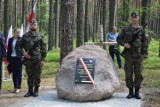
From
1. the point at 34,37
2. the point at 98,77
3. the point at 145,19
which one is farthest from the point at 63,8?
the point at 145,19

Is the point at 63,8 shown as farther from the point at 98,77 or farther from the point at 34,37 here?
the point at 98,77

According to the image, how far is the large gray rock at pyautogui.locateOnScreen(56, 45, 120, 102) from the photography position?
27.4ft

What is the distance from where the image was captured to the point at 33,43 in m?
8.98

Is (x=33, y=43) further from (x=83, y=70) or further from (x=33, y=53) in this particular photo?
(x=83, y=70)

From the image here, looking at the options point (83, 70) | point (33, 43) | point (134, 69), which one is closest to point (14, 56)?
point (33, 43)

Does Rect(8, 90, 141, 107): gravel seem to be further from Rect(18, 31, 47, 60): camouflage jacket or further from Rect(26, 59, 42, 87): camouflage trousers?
Rect(18, 31, 47, 60): camouflage jacket

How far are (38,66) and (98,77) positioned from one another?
1.62m

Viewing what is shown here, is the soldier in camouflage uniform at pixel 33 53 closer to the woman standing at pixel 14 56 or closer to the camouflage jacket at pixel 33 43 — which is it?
the camouflage jacket at pixel 33 43

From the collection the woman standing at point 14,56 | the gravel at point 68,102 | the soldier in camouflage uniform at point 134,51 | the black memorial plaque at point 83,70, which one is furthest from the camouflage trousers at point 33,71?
the soldier in camouflage uniform at point 134,51

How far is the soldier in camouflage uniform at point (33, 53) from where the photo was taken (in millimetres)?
8995

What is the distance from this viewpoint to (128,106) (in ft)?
25.6

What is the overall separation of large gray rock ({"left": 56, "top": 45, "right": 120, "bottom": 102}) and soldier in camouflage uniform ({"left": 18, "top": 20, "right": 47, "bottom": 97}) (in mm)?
634

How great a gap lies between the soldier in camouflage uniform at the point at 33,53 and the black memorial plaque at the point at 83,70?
1.02 meters

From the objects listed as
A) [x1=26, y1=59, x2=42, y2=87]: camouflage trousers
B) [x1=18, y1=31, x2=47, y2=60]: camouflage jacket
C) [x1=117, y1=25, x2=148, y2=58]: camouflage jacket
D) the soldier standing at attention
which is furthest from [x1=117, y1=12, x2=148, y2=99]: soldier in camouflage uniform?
the soldier standing at attention
